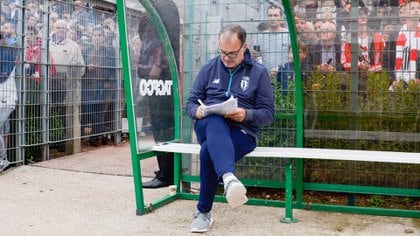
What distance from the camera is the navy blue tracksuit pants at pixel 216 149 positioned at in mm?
3871

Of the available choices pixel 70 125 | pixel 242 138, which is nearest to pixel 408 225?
pixel 242 138

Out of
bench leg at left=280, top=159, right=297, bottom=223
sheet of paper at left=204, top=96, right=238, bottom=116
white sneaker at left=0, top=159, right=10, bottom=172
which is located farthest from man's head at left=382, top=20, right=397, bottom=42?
white sneaker at left=0, top=159, right=10, bottom=172

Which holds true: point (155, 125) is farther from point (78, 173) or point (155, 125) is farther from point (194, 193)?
point (78, 173)

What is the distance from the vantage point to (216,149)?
391 centimetres

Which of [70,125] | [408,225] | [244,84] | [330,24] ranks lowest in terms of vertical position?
[408,225]

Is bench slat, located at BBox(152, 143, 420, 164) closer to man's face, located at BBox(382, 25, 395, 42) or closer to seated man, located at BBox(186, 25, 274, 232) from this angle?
seated man, located at BBox(186, 25, 274, 232)

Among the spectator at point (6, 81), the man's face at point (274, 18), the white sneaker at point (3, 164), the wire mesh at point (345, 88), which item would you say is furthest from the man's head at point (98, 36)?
the man's face at point (274, 18)

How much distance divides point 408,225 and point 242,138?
1431 millimetres

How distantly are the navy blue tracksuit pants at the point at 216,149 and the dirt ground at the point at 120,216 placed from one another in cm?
33

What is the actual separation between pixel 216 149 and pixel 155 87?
1.23m

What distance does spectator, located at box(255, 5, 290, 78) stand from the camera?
4969 millimetres

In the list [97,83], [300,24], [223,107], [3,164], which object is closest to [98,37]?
[97,83]

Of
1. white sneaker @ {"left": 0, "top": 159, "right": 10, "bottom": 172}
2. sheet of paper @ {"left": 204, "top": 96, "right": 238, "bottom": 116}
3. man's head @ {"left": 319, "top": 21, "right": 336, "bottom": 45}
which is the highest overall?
man's head @ {"left": 319, "top": 21, "right": 336, "bottom": 45}

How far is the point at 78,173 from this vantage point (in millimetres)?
6422
